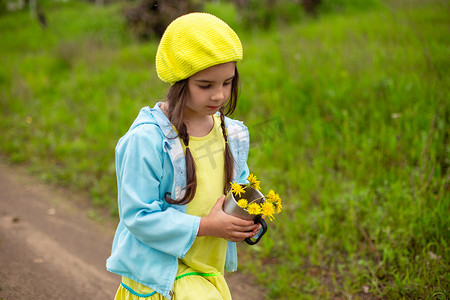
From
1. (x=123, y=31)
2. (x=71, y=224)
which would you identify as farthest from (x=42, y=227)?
(x=123, y=31)

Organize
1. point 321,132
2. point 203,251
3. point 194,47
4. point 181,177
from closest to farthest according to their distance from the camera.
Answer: point 194,47 < point 181,177 < point 203,251 < point 321,132

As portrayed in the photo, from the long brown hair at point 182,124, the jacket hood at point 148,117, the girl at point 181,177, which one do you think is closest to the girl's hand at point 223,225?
the girl at point 181,177

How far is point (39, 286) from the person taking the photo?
285cm

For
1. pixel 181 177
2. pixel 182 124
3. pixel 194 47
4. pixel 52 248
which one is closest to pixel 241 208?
pixel 181 177

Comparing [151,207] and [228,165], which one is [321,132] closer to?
[228,165]

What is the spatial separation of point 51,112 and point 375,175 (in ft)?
14.8

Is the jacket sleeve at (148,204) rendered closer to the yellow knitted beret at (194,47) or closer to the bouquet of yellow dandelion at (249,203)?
the bouquet of yellow dandelion at (249,203)

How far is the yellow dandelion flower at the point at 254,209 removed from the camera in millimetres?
1611

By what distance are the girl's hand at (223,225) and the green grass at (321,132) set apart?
140cm

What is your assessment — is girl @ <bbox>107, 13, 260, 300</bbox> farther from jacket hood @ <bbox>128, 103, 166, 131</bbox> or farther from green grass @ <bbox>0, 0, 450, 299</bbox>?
green grass @ <bbox>0, 0, 450, 299</bbox>

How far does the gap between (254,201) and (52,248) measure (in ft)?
7.89

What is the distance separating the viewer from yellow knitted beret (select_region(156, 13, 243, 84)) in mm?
1561

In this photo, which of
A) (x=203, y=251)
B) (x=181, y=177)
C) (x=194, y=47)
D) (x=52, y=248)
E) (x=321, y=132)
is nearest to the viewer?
(x=194, y=47)

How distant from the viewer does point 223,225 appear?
5.25ft
